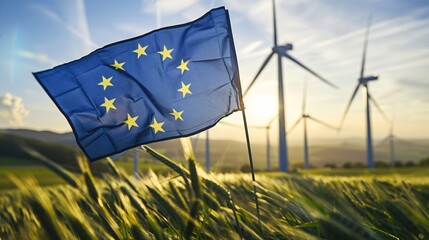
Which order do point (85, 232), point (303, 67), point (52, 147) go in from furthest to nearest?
point (52, 147)
point (303, 67)
point (85, 232)

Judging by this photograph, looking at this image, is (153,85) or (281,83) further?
(281,83)

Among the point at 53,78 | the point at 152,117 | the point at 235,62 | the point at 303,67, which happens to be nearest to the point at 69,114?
the point at 53,78

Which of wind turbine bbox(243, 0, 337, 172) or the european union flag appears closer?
the european union flag

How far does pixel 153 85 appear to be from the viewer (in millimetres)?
4977

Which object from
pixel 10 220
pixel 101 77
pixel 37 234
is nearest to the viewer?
pixel 37 234

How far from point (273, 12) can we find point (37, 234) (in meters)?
34.6

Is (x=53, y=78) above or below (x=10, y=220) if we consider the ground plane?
above

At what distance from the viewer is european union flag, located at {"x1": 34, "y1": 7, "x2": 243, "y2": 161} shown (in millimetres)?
4758

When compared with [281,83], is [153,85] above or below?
below

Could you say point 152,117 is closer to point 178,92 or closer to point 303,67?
point 178,92

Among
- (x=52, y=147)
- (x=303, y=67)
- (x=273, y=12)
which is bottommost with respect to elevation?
(x=52, y=147)

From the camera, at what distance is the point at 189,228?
230cm

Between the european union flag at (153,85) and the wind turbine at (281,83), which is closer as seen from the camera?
the european union flag at (153,85)

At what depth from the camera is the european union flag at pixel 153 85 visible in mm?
4758
